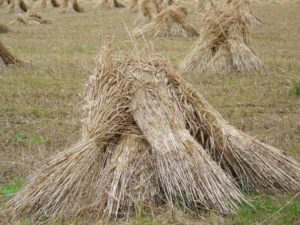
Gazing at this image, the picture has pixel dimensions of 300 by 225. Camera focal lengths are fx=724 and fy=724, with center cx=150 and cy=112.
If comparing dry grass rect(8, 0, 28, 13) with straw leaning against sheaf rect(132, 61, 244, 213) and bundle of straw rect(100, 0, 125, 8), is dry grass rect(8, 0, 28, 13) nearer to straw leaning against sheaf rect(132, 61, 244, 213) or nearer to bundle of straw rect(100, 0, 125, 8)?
bundle of straw rect(100, 0, 125, 8)

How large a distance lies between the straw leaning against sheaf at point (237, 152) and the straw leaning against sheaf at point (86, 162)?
0.51m

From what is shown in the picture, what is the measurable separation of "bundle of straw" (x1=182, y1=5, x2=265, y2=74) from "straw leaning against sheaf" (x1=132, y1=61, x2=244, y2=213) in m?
6.59

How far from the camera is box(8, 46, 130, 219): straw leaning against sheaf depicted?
18.4 ft

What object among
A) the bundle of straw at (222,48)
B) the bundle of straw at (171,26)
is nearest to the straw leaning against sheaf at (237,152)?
the bundle of straw at (222,48)

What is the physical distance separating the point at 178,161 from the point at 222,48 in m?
7.51

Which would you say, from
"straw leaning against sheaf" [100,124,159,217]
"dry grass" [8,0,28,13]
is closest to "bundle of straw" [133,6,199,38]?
"dry grass" [8,0,28,13]

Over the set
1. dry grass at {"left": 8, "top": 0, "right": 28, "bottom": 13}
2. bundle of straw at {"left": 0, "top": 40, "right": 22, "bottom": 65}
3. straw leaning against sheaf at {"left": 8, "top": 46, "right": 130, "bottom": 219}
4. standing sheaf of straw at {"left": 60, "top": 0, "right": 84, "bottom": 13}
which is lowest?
dry grass at {"left": 8, "top": 0, "right": 28, "bottom": 13}

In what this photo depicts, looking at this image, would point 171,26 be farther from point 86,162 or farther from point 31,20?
point 86,162

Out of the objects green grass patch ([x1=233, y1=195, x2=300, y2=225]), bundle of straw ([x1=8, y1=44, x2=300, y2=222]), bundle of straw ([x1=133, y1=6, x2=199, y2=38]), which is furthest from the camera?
bundle of straw ([x1=133, y1=6, x2=199, y2=38])

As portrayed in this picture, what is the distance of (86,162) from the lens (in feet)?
18.9

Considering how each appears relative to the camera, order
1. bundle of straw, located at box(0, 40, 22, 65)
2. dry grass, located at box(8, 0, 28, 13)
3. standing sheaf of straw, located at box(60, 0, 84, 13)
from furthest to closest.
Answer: dry grass, located at box(8, 0, 28, 13)
standing sheaf of straw, located at box(60, 0, 84, 13)
bundle of straw, located at box(0, 40, 22, 65)

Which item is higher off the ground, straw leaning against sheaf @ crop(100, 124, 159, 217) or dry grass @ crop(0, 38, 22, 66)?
straw leaning against sheaf @ crop(100, 124, 159, 217)

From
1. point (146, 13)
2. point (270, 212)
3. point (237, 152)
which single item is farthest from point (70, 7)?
point (270, 212)

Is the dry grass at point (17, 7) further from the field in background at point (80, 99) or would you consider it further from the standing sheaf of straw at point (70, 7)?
the field in background at point (80, 99)
